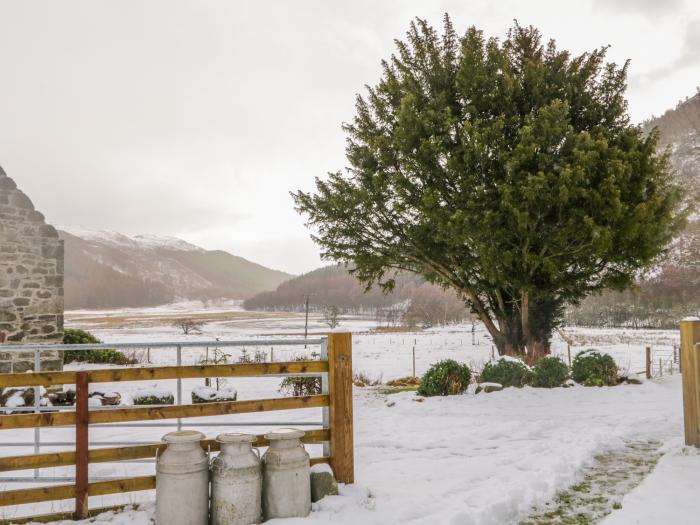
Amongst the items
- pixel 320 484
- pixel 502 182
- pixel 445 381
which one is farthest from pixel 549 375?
pixel 320 484

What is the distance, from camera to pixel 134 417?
13.7 ft

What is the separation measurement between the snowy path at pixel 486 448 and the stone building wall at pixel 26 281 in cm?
849

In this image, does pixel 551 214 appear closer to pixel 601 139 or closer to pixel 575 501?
pixel 601 139

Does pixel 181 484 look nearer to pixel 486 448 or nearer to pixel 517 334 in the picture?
pixel 486 448

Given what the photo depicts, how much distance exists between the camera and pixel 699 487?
458 cm

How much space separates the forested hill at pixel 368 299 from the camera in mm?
83125

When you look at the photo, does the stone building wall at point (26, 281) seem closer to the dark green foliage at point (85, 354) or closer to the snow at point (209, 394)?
the dark green foliage at point (85, 354)

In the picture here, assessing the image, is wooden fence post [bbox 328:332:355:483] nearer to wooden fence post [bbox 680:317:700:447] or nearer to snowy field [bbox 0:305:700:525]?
snowy field [bbox 0:305:700:525]

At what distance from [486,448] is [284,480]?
3.66 meters

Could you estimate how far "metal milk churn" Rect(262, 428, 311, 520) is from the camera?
405 centimetres

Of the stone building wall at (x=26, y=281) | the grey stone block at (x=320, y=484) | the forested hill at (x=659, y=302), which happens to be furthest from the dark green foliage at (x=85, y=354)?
the forested hill at (x=659, y=302)

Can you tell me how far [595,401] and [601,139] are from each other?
752 centimetres

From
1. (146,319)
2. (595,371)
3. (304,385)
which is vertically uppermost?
(595,371)

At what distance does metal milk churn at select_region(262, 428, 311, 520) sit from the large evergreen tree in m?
10.6
